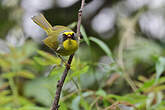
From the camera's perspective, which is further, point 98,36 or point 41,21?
point 98,36

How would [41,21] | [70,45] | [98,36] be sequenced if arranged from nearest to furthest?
[70,45] < [41,21] < [98,36]

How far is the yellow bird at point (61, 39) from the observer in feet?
3.45

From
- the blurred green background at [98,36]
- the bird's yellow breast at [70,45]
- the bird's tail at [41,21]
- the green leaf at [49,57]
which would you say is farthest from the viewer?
the blurred green background at [98,36]

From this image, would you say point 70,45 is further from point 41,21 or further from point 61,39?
point 41,21

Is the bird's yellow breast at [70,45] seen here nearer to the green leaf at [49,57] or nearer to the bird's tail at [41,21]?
the bird's tail at [41,21]

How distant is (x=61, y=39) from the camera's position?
1104 mm

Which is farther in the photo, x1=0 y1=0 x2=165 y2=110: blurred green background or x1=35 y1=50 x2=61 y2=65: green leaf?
x1=0 y1=0 x2=165 y2=110: blurred green background

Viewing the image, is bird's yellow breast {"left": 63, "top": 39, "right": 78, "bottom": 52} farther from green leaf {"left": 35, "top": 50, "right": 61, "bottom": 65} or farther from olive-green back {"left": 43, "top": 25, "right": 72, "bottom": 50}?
green leaf {"left": 35, "top": 50, "right": 61, "bottom": 65}

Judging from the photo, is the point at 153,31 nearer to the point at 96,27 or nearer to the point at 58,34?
the point at 96,27

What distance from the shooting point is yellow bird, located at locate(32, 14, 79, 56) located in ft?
3.45

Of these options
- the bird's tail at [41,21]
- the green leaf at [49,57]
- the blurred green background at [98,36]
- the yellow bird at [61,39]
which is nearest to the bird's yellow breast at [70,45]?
the yellow bird at [61,39]

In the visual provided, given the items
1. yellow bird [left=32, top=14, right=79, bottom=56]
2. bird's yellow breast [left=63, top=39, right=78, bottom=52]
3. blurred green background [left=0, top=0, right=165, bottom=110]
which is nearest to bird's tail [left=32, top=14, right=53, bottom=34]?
yellow bird [left=32, top=14, right=79, bottom=56]

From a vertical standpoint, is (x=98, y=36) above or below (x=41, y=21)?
above

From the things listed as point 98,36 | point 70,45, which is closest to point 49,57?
point 70,45
